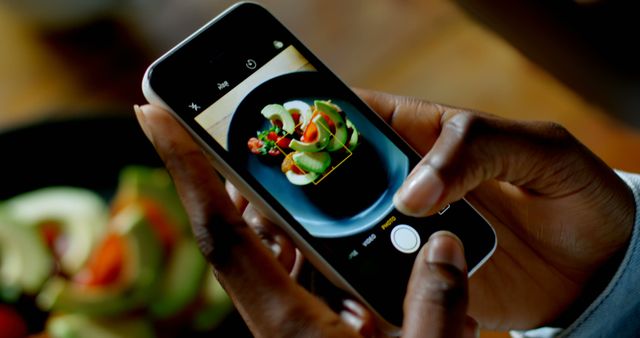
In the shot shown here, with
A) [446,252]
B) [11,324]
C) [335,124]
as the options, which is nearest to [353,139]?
[335,124]

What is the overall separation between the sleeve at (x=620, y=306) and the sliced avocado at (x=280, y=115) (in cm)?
28

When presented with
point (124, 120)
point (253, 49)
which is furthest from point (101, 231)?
point (253, 49)

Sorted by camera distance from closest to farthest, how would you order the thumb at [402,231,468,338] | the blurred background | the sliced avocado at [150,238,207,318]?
the thumb at [402,231,468,338] → the sliced avocado at [150,238,207,318] → the blurred background

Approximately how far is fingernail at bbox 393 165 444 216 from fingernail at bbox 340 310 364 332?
3.4 inches

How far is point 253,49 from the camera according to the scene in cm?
47

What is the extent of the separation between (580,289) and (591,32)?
13.3 inches

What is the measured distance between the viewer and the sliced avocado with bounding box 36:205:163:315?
55cm

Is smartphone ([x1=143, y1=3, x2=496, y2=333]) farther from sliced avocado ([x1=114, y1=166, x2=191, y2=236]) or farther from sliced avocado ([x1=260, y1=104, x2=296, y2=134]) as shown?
sliced avocado ([x1=114, y1=166, x2=191, y2=236])

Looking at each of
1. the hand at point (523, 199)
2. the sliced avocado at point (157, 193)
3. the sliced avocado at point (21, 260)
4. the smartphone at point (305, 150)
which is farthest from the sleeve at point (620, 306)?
the sliced avocado at point (21, 260)

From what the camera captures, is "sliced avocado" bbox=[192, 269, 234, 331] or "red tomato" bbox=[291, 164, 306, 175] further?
"sliced avocado" bbox=[192, 269, 234, 331]

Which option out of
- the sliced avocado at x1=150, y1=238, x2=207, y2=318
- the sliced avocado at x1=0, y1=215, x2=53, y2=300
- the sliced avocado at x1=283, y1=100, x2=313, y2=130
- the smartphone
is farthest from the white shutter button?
the sliced avocado at x1=0, y1=215, x2=53, y2=300

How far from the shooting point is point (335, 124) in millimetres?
476

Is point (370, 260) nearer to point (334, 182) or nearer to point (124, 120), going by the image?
point (334, 182)

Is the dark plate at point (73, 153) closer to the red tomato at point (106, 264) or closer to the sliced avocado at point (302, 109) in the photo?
the red tomato at point (106, 264)
